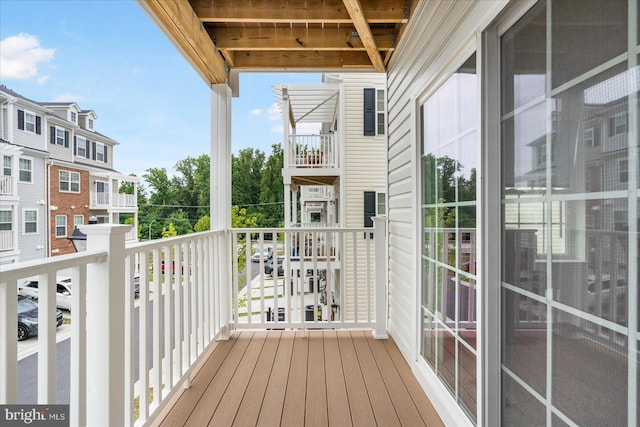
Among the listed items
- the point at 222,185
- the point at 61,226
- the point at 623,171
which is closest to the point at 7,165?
the point at 61,226

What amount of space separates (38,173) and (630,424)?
5.30 ft

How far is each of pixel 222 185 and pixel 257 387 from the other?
176 cm

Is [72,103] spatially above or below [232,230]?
above

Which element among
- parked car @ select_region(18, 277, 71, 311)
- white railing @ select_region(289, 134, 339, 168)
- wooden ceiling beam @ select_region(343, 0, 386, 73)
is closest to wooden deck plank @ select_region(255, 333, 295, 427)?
parked car @ select_region(18, 277, 71, 311)

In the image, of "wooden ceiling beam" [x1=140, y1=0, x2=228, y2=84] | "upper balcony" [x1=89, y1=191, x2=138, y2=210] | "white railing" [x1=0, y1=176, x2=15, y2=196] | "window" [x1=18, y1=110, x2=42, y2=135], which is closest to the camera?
"white railing" [x1=0, y1=176, x2=15, y2=196]

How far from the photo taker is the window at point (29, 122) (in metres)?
0.91

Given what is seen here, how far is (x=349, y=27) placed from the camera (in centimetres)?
304

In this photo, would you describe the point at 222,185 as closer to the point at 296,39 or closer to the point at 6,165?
the point at 296,39

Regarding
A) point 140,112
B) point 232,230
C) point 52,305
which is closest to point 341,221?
point 232,230

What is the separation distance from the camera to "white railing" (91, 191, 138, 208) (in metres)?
1.28

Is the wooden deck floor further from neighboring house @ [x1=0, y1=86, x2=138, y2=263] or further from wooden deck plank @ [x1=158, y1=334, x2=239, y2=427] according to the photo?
neighboring house @ [x1=0, y1=86, x2=138, y2=263]

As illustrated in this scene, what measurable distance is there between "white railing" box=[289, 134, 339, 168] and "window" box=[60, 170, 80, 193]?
6052mm

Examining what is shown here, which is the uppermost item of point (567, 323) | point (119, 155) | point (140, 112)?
point (140, 112)

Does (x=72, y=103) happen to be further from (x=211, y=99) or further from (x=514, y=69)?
(x=211, y=99)
